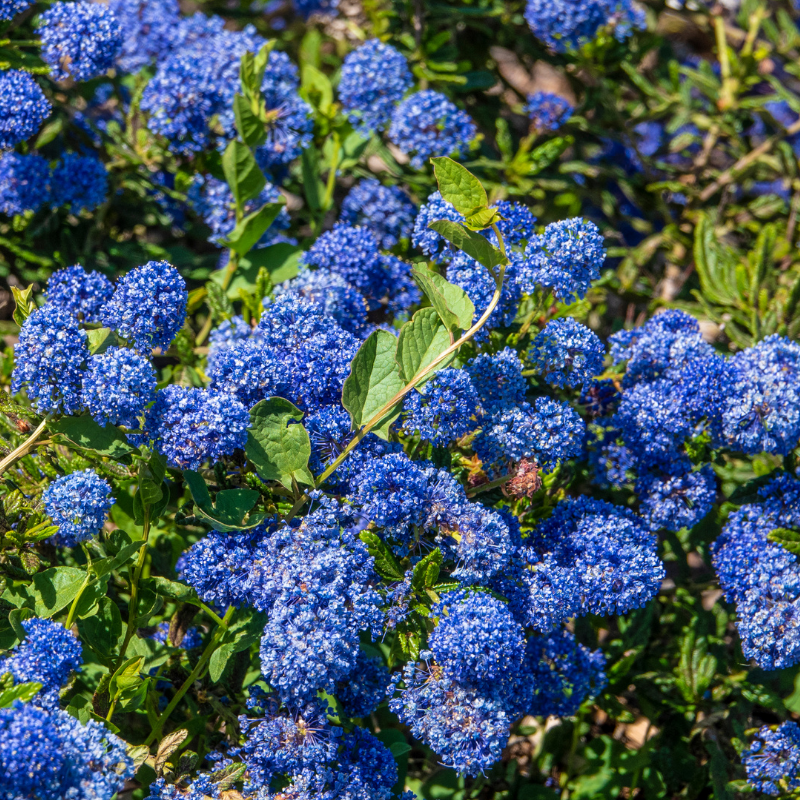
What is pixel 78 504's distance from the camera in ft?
9.36

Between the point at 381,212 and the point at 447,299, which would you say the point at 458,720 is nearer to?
the point at 447,299

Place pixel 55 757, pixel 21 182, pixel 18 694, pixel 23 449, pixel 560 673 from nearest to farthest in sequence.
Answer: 1. pixel 55 757
2. pixel 18 694
3. pixel 23 449
4. pixel 560 673
5. pixel 21 182

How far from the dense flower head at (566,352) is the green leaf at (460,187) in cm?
67

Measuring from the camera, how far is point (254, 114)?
158 inches

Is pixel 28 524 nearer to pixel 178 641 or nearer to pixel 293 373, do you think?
pixel 178 641

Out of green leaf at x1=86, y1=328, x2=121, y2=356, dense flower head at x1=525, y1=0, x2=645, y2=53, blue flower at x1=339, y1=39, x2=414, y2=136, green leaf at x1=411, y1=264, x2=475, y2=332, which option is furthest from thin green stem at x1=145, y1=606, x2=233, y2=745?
dense flower head at x1=525, y1=0, x2=645, y2=53

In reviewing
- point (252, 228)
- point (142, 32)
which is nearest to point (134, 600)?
point (252, 228)

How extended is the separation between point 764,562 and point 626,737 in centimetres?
158

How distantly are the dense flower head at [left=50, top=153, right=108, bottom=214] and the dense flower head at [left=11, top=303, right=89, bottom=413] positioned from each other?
152 centimetres

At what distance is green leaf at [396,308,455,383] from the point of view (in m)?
3.04

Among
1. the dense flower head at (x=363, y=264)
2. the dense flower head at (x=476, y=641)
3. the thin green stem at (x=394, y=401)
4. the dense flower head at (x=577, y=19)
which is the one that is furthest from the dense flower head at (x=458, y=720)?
the dense flower head at (x=577, y=19)

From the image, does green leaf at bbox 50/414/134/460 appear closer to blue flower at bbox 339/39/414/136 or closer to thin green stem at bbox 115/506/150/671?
thin green stem at bbox 115/506/150/671

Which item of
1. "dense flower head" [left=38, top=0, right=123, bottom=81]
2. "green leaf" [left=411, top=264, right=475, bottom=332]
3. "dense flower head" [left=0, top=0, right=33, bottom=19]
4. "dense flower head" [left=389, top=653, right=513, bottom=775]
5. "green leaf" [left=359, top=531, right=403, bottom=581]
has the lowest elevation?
"dense flower head" [left=389, top=653, right=513, bottom=775]

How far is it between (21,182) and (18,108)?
14.6 inches
